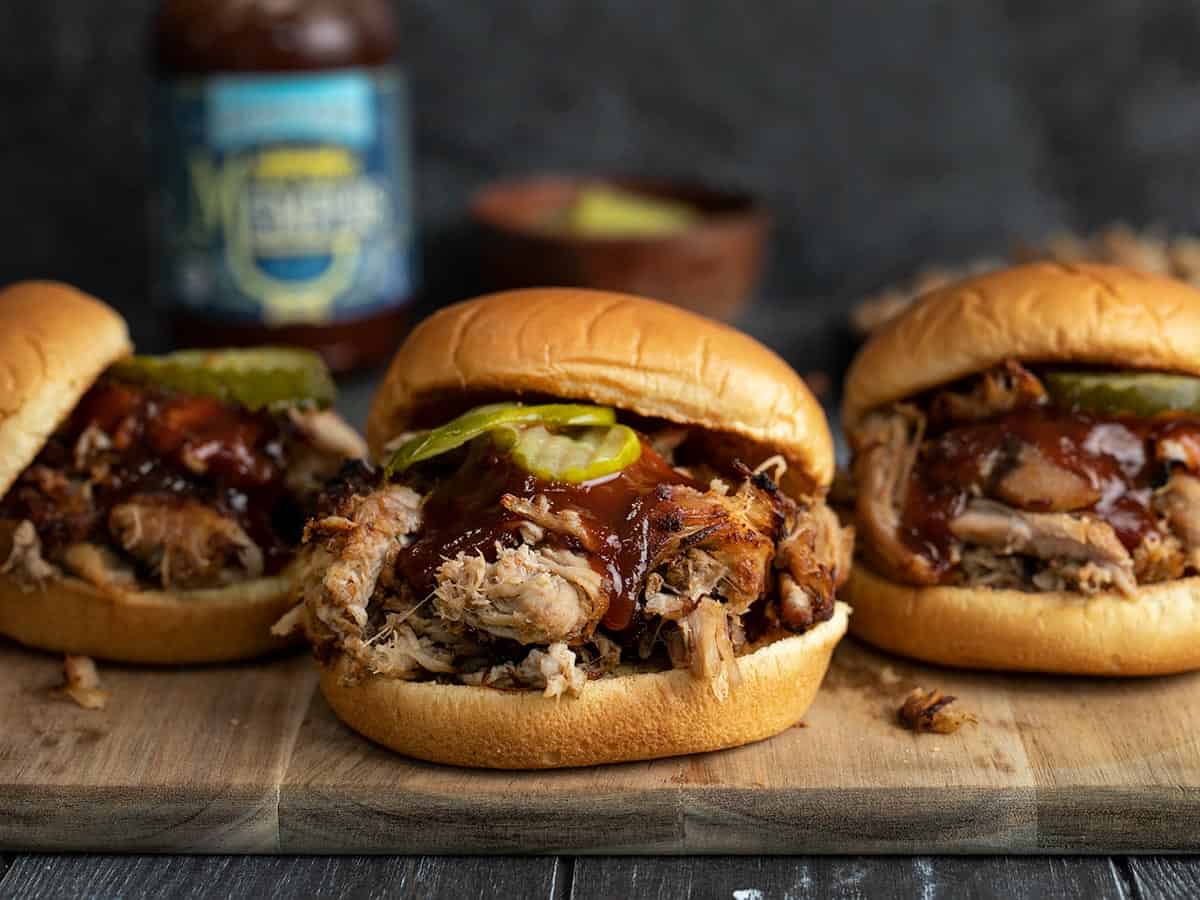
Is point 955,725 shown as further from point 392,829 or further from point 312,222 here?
point 312,222

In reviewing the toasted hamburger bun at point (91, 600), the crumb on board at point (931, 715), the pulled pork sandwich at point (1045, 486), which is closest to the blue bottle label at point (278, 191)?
the toasted hamburger bun at point (91, 600)

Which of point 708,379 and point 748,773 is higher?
point 708,379

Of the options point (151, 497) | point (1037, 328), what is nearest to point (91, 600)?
point (151, 497)

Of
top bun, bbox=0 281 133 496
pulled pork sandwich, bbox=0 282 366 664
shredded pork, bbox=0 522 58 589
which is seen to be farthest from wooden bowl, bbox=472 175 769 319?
shredded pork, bbox=0 522 58 589

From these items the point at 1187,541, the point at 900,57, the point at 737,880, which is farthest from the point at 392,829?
the point at 900,57

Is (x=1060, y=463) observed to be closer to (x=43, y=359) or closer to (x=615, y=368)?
(x=615, y=368)

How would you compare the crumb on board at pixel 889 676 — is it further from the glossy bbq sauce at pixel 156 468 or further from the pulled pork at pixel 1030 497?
the glossy bbq sauce at pixel 156 468

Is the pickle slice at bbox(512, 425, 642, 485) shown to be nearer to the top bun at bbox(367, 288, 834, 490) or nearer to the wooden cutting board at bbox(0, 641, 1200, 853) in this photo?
the top bun at bbox(367, 288, 834, 490)
